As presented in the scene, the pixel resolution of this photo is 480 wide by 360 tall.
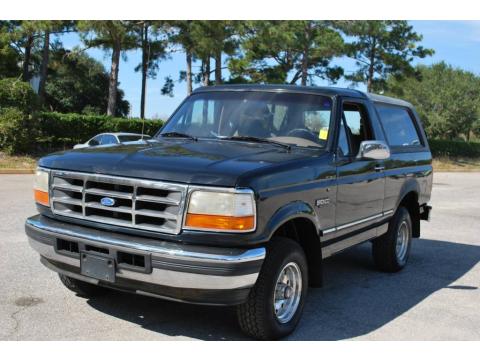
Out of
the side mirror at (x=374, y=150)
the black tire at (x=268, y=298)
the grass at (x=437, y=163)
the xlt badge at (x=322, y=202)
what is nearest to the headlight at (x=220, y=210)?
the black tire at (x=268, y=298)

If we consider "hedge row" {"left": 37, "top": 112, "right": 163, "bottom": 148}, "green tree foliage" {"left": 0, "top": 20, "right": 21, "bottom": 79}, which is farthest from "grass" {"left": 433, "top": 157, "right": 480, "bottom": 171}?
"green tree foliage" {"left": 0, "top": 20, "right": 21, "bottom": 79}

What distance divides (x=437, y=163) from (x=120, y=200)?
2999 centimetres

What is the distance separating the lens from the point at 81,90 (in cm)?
3662

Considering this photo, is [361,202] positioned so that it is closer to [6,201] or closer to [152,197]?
[152,197]

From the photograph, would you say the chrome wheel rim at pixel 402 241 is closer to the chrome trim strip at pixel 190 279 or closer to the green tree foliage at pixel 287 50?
the chrome trim strip at pixel 190 279

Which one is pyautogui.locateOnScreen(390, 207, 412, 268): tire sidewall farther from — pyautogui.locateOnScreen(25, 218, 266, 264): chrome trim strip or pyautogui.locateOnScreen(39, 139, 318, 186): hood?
pyautogui.locateOnScreen(25, 218, 266, 264): chrome trim strip

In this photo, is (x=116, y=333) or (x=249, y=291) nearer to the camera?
(x=249, y=291)

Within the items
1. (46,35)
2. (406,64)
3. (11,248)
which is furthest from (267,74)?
(11,248)

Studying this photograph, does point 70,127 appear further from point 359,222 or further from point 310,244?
point 310,244

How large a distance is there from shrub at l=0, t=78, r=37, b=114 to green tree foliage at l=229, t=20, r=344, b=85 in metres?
11.8

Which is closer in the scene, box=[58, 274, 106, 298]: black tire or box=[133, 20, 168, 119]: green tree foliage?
box=[58, 274, 106, 298]: black tire

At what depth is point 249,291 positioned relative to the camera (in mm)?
3842

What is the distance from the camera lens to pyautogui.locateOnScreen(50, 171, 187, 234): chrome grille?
3766 millimetres

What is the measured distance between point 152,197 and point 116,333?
1149 mm
